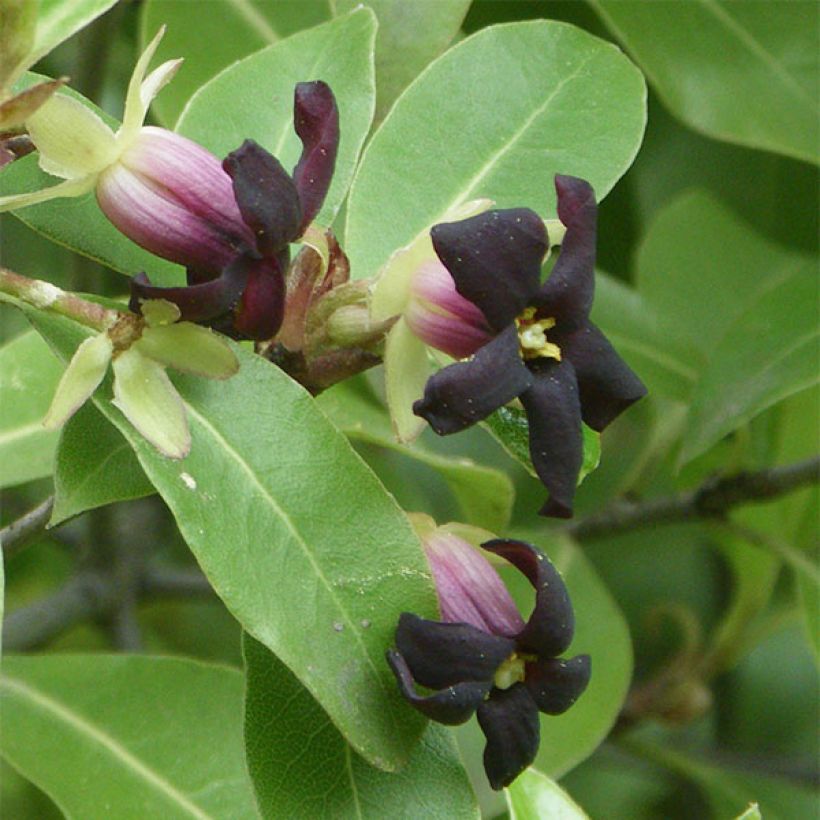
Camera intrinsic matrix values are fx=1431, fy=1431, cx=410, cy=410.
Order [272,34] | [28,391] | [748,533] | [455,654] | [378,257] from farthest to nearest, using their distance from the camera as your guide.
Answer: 1. [748,533]
2. [272,34]
3. [28,391]
4. [378,257]
5. [455,654]

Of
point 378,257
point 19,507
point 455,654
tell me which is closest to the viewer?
point 455,654

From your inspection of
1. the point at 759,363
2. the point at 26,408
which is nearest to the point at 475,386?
the point at 26,408

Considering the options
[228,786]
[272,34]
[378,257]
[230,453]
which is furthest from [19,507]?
[230,453]

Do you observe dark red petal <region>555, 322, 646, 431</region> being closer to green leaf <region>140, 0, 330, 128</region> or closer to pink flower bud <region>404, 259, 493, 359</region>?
pink flower bud <region>404, 259, 493, 359</region>

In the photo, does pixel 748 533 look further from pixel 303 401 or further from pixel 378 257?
pixel 303 401

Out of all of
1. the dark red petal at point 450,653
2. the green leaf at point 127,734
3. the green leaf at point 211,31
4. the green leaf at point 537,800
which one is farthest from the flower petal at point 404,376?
the green leaf at point 211,31

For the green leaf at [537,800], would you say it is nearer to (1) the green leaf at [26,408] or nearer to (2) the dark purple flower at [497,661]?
(2) the dark purple flower at [497,661]
